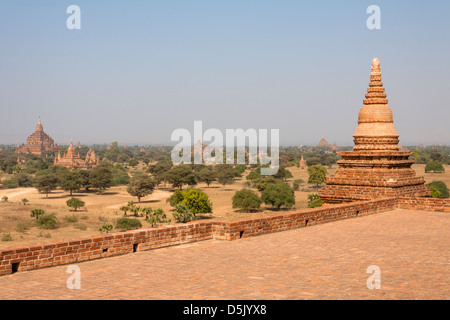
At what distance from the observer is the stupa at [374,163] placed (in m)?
14.9

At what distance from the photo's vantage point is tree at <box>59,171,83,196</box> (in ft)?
223

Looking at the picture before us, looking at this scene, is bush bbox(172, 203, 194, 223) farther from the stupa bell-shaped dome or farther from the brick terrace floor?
the brick terrace floor

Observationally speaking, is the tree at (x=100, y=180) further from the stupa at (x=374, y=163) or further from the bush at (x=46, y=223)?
the stupa at (x=374, y=163)

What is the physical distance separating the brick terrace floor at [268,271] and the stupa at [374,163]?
411 centimetres

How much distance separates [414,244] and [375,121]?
20.8ft

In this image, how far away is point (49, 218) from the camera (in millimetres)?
39250

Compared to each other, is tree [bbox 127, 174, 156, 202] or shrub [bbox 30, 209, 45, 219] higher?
tree [bbox 127, 174, 156, 202]

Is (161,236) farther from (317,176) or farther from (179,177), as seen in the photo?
(317,176)

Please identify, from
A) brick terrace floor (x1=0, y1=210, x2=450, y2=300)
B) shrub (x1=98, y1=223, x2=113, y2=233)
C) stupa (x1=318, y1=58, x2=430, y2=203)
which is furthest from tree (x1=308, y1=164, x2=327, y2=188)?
brick terrace floor (x1=0, y1=210, x2=450, y2=300)

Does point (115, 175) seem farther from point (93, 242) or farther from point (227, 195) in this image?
point (93, 242)

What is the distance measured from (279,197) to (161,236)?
133ft

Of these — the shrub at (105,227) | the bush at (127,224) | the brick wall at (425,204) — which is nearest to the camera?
the brick wall at (425,204)

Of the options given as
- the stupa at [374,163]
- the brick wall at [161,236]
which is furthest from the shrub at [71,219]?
the brick wall at [161,236]

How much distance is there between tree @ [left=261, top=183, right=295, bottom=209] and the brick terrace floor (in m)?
38.5
